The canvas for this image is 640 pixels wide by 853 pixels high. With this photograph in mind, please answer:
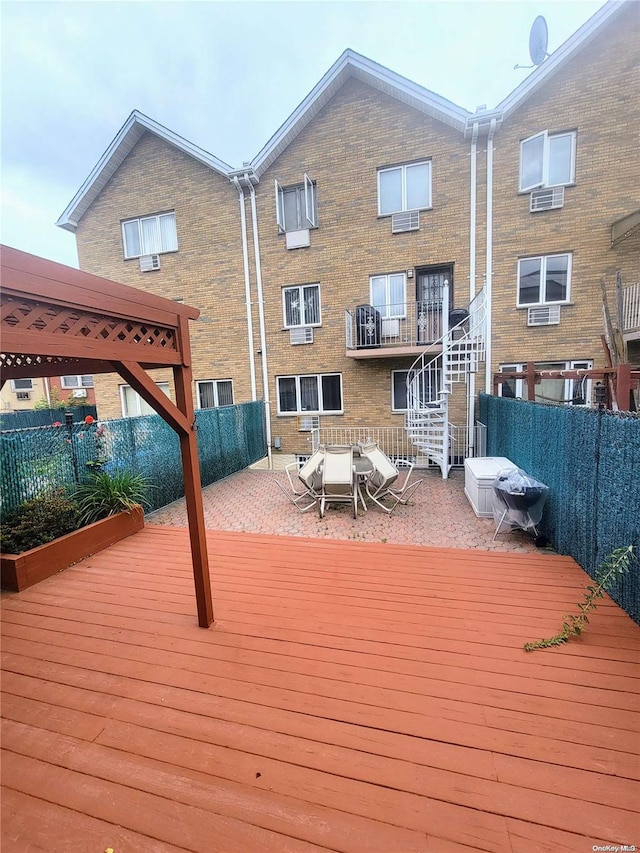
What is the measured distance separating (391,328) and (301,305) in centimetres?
272

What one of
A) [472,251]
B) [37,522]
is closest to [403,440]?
[472,251]

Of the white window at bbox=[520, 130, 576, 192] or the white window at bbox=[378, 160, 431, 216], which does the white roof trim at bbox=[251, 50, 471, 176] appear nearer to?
the white window at bbox=[378, 160, 431, 216]

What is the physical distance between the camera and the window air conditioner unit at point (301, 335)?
1033cm

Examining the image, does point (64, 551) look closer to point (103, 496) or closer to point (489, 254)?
point (103, 496)

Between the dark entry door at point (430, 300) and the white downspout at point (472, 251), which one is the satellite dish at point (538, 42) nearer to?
the white downspout at point (472, 251)

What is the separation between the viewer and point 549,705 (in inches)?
80.4

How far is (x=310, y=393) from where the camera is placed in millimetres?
10641

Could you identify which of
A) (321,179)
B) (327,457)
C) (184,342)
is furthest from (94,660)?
(321,179)

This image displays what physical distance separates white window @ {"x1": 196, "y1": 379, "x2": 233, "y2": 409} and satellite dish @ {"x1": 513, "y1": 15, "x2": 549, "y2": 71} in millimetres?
11003

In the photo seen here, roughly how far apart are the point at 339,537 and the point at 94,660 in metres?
2.82

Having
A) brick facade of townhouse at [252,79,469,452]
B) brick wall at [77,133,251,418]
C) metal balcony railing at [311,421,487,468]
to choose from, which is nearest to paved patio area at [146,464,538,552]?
metal balcony railing at [311,421,487,468]

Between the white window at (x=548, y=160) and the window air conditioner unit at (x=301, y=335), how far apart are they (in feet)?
20.2

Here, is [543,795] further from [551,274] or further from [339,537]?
[551,274]

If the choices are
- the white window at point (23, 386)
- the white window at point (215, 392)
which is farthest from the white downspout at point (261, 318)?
the white window at point (23, 386)
